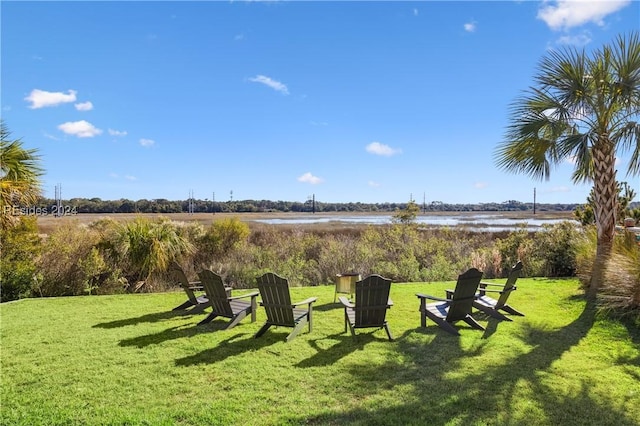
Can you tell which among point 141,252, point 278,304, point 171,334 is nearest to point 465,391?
point 278,304

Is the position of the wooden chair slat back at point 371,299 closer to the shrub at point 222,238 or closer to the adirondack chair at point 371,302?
the adirondack chair at point 371,302

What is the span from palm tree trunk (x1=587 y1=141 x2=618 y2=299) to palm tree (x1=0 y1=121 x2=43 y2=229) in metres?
11.1

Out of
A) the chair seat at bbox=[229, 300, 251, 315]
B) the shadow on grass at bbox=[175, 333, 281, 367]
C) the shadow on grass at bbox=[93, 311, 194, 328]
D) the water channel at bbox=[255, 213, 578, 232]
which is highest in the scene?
the water channel at bbox=[255, 213, 578, 232]

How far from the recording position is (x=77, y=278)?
9812mm

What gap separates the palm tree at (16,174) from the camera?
7266 millimetres

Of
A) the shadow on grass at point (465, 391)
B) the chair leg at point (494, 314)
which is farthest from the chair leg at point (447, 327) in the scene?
the chair leg at point (494, 314)

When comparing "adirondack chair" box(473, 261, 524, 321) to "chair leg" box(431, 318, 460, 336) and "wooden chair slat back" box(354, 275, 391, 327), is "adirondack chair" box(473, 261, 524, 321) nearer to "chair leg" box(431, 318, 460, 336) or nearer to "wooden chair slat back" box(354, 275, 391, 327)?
"chair leg" box(431, 318, 460, 336)

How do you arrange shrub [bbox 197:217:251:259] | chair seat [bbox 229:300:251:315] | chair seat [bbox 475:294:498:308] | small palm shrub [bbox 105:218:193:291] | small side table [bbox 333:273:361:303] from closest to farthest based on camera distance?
chair seat [bbox 229:300:251:315]
chair seat [bbox 475:294:498:308]
small side table [bbox 333:273:361:303]
small palm shrub [bbox 105:218:193:291]
shrub [bbox 197:217:251:259]

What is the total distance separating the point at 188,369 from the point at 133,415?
1.02m

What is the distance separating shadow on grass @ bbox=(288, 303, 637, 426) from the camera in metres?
3.18

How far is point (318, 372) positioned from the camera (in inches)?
165

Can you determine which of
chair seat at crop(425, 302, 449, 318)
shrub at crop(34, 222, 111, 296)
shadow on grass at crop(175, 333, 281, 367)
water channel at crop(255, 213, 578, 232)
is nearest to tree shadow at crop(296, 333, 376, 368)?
shadow on grass at crop(175, 333, 281, 367)

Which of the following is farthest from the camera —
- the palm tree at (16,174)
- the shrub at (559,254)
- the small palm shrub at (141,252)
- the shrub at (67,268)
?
the shrub at (559,254)

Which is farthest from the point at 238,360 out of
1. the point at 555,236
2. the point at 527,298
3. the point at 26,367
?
the point at 555,236
